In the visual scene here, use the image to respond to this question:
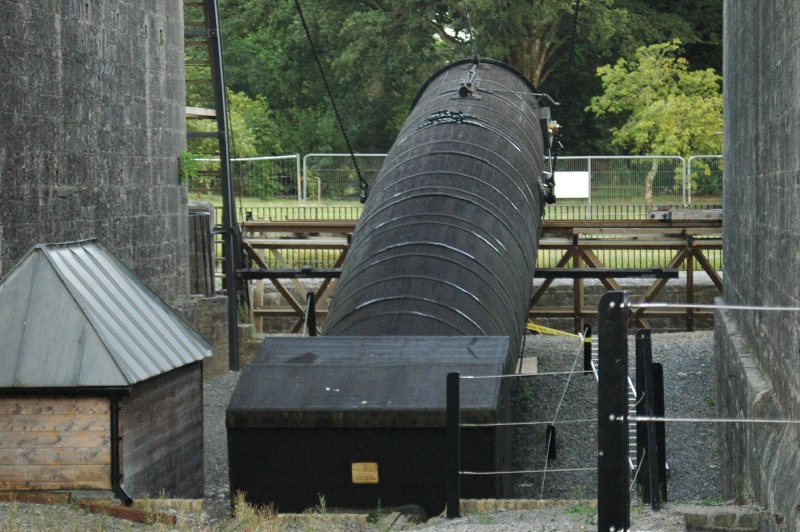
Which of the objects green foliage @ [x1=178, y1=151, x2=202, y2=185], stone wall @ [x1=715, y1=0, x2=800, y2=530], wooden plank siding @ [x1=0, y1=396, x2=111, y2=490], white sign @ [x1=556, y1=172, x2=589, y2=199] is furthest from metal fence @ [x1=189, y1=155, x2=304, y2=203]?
wooden plank siding @ [x1=0, y1=396, x2=111, y2=490]

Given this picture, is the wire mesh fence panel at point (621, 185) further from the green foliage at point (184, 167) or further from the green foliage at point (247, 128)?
the green foliage at point (184, 167)

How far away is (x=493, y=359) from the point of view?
7.64 meters

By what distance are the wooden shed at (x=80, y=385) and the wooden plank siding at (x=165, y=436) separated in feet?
0.04

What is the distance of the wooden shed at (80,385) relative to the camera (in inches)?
274

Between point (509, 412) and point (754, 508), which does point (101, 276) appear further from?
point (754, 508)

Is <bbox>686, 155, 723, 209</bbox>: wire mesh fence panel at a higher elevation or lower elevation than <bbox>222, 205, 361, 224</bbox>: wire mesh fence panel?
higher

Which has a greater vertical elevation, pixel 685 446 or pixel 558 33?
pixel 558 33

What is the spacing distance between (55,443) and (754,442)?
4.18m

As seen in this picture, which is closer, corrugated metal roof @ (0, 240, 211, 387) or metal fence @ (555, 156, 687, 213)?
corrugated metal roof @ (0, 240, 211, 387)

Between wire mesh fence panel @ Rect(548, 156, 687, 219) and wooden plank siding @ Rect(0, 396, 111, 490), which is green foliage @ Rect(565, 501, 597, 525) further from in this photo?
wire mesh fence panel @ Rect(548, 156, 687, 219)

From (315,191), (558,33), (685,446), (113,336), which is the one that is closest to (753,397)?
(113,336)

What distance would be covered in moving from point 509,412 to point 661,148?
25501 millimetres

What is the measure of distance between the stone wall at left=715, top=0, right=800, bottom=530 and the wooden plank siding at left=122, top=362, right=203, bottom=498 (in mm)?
3718

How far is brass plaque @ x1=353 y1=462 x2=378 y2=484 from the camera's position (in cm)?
704
